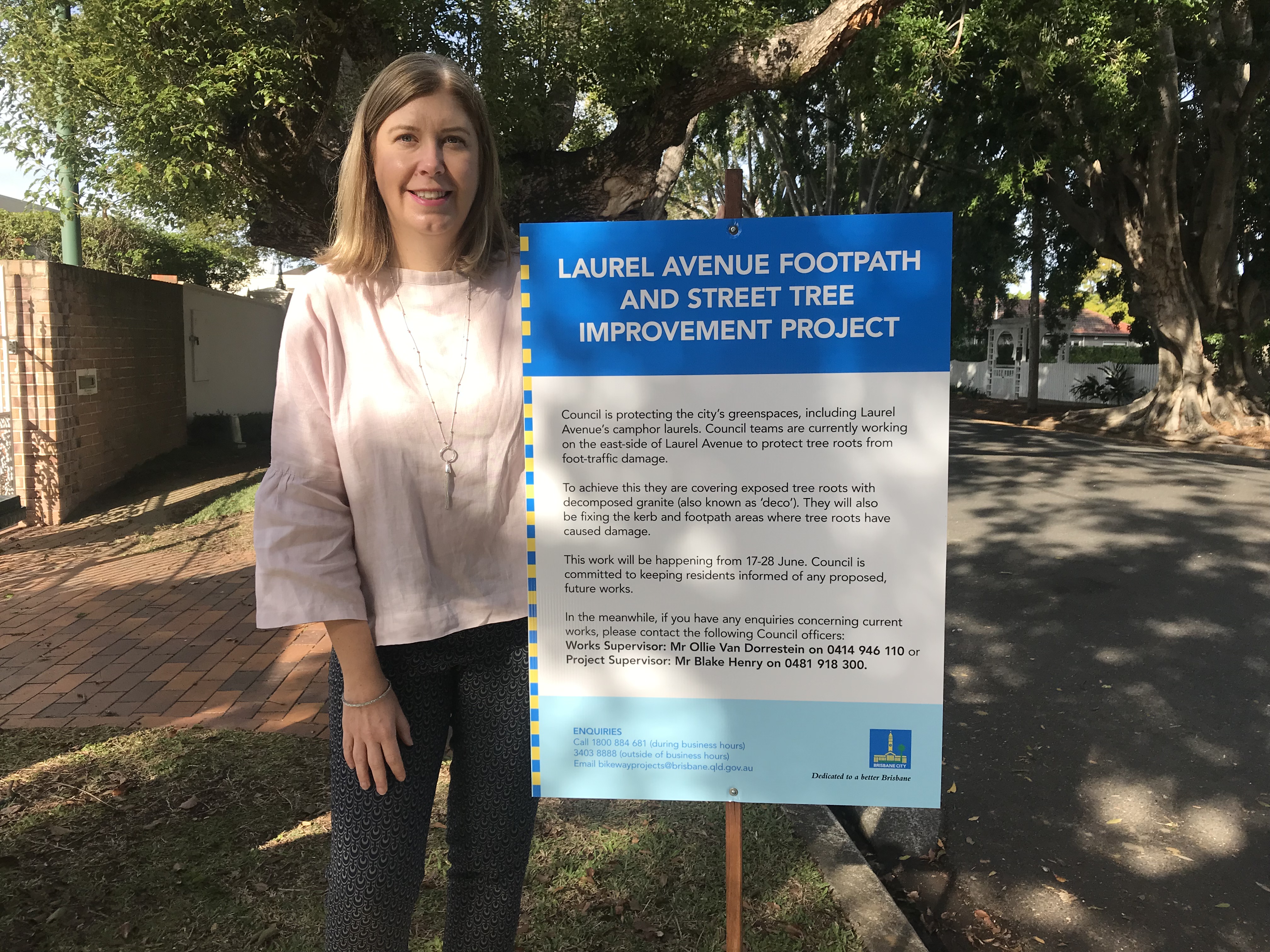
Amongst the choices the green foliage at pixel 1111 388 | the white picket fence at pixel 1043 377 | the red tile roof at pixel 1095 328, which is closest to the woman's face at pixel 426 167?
the white picket fence at pixel 1043 377

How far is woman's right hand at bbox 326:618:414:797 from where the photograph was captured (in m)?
1.62

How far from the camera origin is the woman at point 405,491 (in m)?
1.62

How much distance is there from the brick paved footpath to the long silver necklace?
279cm

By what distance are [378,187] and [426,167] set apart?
0.12 m

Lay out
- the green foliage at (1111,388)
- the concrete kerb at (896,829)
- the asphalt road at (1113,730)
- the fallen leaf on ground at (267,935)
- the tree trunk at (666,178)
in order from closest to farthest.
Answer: the fallen leaf on ground at (267,935) → the asphalt road at (1113,730) → the concrete kerb at (896,829) → the tree trunk at (666,178) → the green foliage at (1111,388)

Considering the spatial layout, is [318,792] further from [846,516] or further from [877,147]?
[877,147]

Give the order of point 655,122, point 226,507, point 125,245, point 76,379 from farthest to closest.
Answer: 1. point 125,245
2. point 226,507
3. point 76,379
4. point 655,122

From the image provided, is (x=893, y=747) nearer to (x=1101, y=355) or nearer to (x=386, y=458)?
(x=386, y=458)

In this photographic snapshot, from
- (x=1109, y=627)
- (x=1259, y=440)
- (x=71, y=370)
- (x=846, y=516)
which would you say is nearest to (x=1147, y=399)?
(x=1259, y=440)

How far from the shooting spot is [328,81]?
6.45 meters

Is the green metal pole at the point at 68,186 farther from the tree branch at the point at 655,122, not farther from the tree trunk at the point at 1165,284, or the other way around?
the tree trunk at the point at 1165,284

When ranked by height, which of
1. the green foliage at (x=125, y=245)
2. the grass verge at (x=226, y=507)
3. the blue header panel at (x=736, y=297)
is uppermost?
the green foliage at (x=125, y=245)

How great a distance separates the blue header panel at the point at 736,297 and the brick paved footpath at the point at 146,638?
2957 millimetres

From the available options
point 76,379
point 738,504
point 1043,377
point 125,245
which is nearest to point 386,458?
point 738,504
